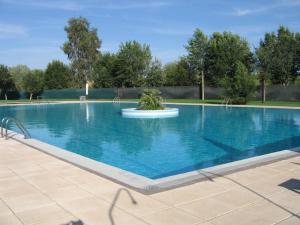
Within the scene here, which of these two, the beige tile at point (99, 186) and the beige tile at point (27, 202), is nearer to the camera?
the beige tile at point (27, 202)

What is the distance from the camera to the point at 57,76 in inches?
2060

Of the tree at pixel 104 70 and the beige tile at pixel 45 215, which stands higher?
the tree at pixel 104 70

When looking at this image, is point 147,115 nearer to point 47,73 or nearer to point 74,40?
point 74,40

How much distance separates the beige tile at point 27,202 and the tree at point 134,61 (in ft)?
117

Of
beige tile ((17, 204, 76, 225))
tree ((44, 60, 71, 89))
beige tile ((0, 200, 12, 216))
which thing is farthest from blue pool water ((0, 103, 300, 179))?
tree ((44, 60, 71, 89))

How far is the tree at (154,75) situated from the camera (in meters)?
40.3

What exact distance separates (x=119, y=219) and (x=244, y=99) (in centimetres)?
2340

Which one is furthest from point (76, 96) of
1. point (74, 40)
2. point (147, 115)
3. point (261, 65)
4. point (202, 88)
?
point (147, 115)

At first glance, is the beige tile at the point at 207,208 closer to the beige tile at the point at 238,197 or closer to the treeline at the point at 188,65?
the beige tile at the point at 238,197

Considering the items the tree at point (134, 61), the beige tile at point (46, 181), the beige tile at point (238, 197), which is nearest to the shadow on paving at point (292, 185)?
the beige tile at point (238, 197)

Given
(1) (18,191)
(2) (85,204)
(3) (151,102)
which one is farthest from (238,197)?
(3) (151,102)

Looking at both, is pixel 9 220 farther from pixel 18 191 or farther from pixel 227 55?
pixel 227 55

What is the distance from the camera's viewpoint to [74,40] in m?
44.8

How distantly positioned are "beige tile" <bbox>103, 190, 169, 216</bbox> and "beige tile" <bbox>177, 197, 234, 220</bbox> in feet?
0.97
